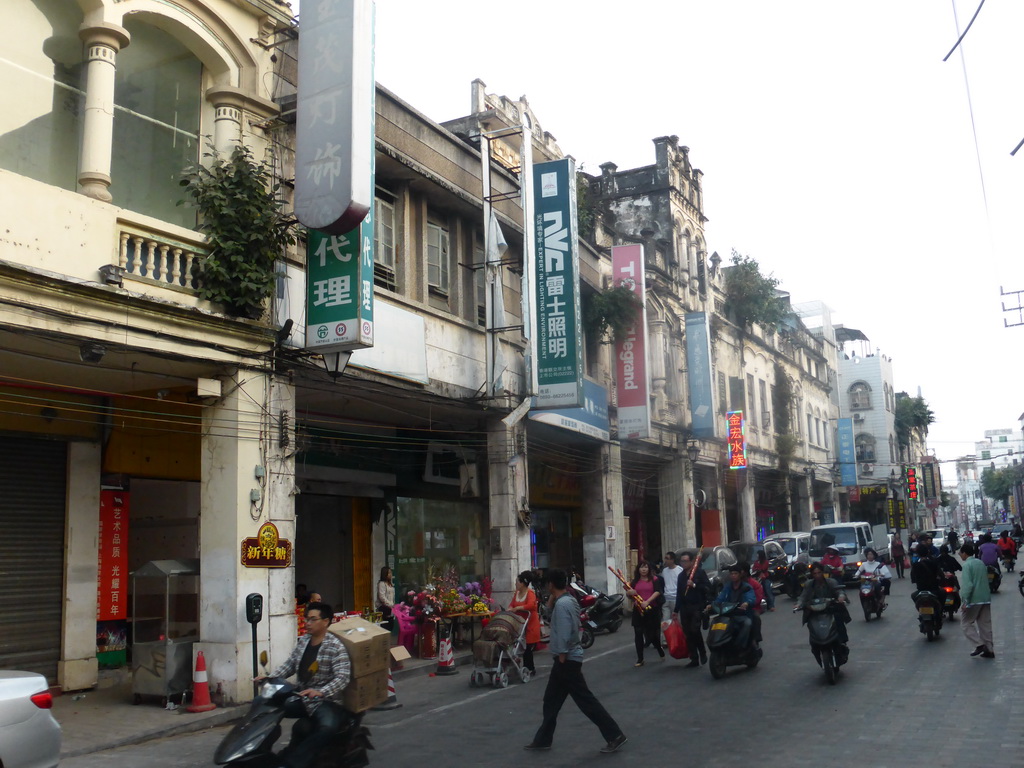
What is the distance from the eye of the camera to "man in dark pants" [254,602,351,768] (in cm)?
635

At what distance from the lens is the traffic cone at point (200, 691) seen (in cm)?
1134

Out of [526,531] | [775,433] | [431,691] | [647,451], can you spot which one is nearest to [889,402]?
[775,433]

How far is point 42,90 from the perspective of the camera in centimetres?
1123

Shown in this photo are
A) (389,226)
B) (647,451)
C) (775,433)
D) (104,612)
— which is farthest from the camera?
(775,433)

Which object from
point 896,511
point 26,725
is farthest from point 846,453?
point 26,725

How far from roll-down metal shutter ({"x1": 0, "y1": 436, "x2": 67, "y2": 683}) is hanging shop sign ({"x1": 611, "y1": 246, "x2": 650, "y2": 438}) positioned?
14.6 meters

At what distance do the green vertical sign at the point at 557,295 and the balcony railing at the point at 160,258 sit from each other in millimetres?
8098

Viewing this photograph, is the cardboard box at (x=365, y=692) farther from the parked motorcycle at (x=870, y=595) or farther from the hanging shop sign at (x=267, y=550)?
the parked motorcycle at (x=870, y=595)

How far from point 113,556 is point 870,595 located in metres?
14.1

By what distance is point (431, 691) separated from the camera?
42.3 feet

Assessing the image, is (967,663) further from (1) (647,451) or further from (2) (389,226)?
(1) (647,451)

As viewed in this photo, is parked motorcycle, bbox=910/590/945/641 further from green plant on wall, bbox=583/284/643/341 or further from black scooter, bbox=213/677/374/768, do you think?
green plant on wall, bbox=583/284/643/341

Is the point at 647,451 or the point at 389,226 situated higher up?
the point at 389,226

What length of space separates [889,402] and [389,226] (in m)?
62.5
